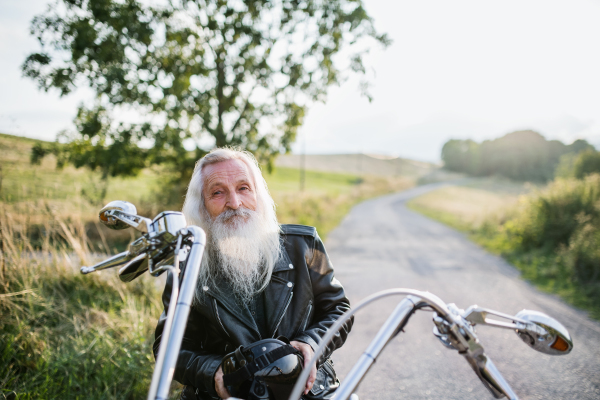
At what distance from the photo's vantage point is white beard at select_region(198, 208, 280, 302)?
74.2 inches

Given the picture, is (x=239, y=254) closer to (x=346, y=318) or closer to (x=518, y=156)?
(x=346, y=318)

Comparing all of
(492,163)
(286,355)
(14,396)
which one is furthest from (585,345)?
(492,163)

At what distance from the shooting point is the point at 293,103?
10828 mm

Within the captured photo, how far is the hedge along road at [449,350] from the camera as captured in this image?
3.07 meters

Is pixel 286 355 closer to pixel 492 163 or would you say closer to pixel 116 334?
pixel 116 334

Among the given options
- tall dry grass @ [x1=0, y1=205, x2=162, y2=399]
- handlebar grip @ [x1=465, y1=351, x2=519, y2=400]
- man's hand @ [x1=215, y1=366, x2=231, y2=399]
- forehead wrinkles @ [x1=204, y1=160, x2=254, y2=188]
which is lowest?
tall dry grass @ [x1=0, y1=205, x2=162, y2=399]

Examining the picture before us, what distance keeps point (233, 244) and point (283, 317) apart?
0.49 meters

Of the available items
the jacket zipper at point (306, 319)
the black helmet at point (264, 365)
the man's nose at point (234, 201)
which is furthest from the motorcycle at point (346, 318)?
the jacket zipper at point (306, 319)

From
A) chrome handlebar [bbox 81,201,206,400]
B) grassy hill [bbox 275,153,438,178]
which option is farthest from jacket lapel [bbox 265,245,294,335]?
grassy hill [bbox 275,153,438,178]

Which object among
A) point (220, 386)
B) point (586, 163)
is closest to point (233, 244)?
point (220, 386)

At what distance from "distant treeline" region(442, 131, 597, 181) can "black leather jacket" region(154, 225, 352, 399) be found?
60898 millimetres

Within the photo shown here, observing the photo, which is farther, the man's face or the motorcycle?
the man's face

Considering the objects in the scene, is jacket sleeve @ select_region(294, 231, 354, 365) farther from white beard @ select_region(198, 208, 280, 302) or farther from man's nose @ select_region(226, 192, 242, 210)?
man's nose @ select_region(226, 192, 242, 210)

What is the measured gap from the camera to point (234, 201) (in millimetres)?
1945
